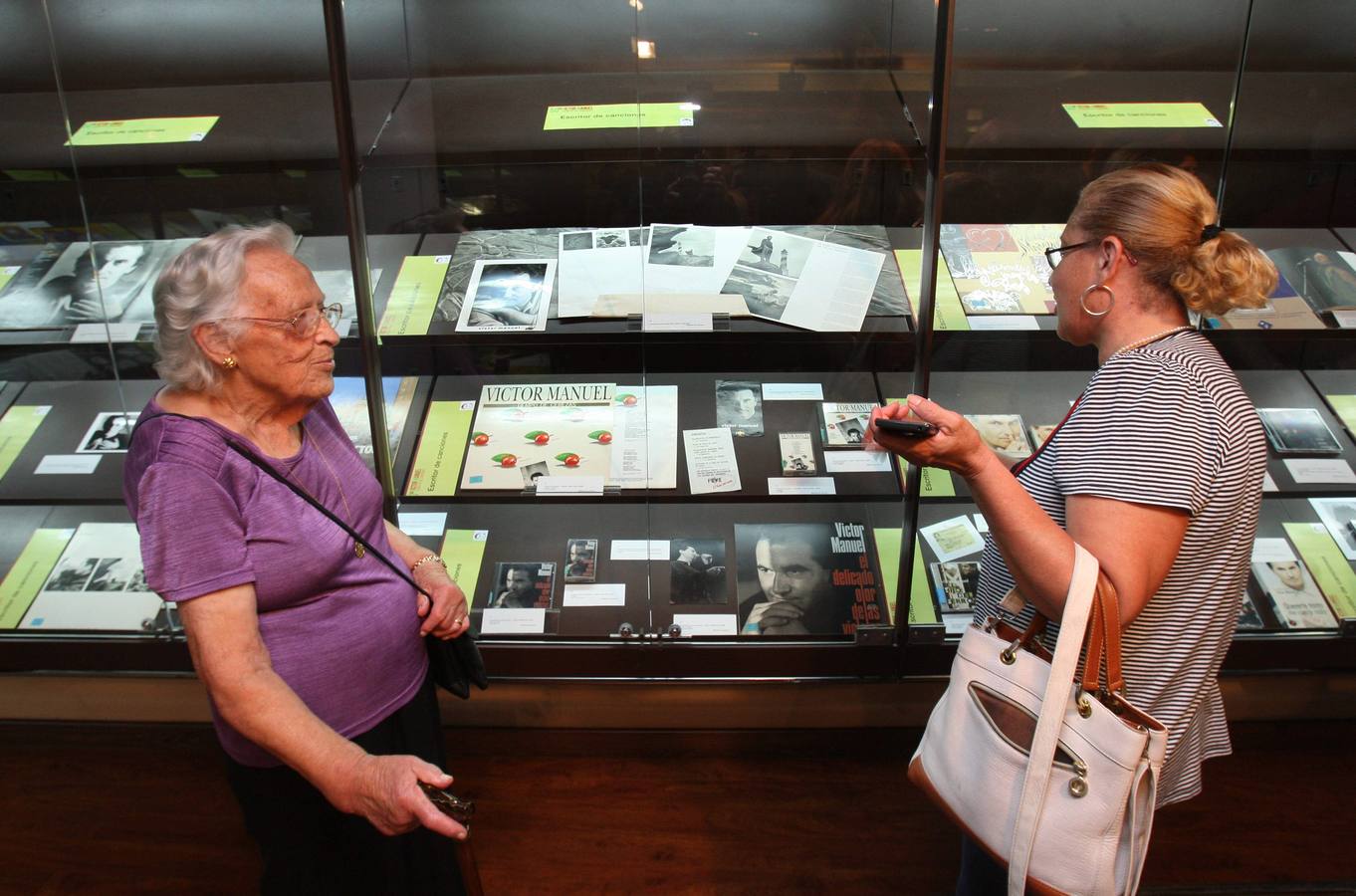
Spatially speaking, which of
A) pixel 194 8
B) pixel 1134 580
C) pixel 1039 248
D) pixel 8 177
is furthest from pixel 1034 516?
pixel 8 177

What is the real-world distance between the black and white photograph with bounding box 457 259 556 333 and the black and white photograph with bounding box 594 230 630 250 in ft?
0.44

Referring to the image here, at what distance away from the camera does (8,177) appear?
2.53m

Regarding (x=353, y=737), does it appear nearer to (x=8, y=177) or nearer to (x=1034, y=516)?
(x=1034, y=516)

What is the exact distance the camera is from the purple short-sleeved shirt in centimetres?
135

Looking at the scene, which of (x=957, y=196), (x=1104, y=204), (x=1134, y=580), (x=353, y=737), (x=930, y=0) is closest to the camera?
(x=1134, y=580)

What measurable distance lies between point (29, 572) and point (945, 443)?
2.56 m

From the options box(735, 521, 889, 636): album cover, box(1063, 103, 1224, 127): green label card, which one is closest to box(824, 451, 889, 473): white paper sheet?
box(735, 521, 889, 636): album cover

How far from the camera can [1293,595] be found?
100 inches

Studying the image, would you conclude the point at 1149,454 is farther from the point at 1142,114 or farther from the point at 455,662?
the point at 1142,114

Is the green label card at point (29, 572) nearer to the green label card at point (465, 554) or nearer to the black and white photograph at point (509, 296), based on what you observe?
the green label card at point (465, 554)

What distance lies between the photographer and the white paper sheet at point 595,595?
2.55 m

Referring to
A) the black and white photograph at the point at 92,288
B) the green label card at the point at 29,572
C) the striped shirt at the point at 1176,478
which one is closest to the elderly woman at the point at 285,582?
the striped shirt at the point at 1176,478

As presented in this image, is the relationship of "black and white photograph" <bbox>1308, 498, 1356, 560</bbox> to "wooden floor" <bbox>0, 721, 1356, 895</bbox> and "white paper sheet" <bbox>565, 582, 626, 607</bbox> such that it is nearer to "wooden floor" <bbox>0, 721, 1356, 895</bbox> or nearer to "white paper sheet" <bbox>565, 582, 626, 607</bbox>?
"wooden floor" <bbox>0, 721, 1356, 895</bbox>

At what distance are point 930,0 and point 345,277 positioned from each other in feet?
5.03
